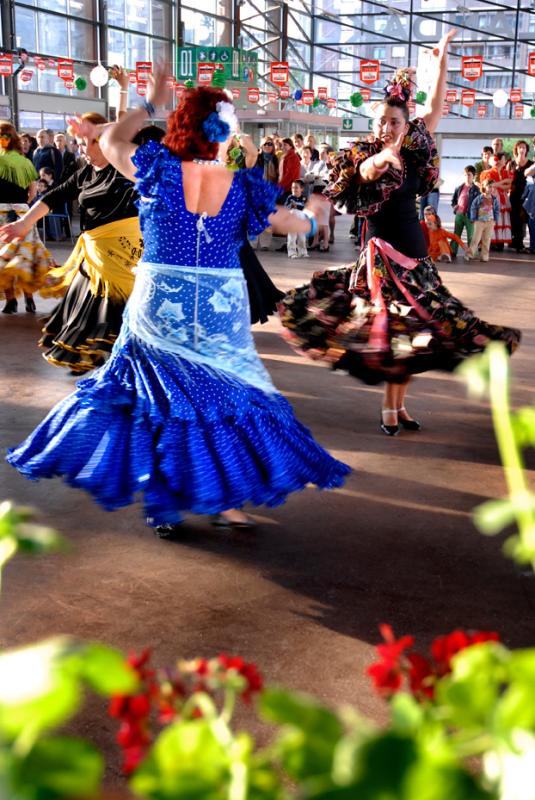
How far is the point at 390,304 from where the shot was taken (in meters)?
4.17

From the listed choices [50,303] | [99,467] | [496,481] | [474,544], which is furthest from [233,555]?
[50,303]

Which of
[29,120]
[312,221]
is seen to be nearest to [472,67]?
[29,120]

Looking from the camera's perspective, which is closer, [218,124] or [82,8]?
[218,124]

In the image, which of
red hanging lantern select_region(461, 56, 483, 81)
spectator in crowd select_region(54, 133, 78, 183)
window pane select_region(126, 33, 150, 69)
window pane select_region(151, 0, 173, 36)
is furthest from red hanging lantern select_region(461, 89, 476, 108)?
spectator in crowd select_region(54, 133, 78, 183)

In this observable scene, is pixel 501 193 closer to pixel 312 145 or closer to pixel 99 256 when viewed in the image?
pixel 312 145

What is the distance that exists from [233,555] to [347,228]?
50.8ft

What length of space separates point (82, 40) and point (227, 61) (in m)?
3.65

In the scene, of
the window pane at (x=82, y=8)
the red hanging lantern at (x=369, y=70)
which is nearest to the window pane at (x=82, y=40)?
the window pane at (x=82, y=8)

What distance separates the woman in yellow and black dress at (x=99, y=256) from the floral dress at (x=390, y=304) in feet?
4.16

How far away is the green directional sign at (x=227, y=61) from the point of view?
2170 centimetres

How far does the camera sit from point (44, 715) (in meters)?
0.38

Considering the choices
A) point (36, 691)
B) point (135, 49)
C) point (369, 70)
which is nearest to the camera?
point (36, 691)

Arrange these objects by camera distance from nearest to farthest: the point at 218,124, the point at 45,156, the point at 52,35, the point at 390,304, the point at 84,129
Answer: the point at 218,124 < the point at 390,304 < the point at 84,129 < the point at 45,156 < the point at 52,35

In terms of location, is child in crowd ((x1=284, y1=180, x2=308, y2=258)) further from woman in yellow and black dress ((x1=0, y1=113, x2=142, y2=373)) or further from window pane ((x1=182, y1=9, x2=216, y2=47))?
window pane ((x1=182, y1=9, x2=216, y2=47))
